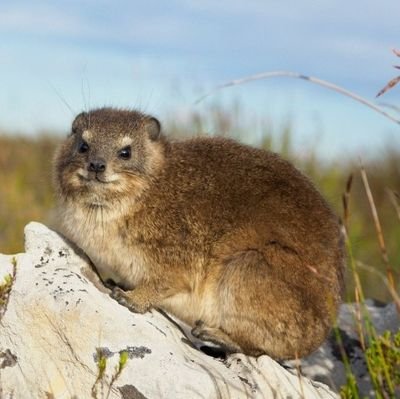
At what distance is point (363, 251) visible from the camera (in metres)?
13.1

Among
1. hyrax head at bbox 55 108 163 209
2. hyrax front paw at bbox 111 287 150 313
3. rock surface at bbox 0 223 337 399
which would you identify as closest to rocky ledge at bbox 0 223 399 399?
rock surface at bbox 0 223 337 399

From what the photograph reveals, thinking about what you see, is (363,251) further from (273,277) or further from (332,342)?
(273,277)

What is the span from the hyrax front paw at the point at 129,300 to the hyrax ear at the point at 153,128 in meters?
1.36

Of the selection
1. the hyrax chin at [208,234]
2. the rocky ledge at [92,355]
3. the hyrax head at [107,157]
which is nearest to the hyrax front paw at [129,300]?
the hyrax chin at [208,234]

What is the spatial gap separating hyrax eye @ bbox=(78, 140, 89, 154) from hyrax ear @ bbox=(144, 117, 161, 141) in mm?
567

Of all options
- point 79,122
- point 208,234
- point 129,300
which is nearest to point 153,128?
point 79,122

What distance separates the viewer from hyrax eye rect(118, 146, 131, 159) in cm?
646

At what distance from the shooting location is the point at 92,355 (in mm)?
5195

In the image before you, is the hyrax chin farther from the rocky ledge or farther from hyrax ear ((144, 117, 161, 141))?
the rocky ledge

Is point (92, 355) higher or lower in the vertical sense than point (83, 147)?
lower

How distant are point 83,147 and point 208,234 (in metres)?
1.15

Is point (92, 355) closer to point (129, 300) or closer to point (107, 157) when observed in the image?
point (129, 300)

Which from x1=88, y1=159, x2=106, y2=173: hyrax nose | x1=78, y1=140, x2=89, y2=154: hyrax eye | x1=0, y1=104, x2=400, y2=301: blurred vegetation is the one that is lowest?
x1=0, y1=104, x2=400, y2=301: blurred vegetation

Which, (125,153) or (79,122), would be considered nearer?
(125,153)
